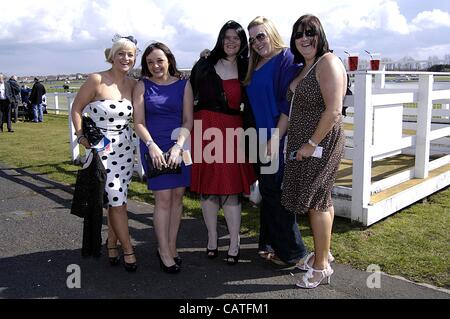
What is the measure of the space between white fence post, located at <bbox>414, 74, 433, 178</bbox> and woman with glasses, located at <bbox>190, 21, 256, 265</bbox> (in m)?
2.61

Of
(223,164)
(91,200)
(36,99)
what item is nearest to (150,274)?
(91,200)

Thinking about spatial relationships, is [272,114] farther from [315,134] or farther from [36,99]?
[36,99]

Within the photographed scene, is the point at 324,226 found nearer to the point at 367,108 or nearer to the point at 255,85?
the point at 255,85

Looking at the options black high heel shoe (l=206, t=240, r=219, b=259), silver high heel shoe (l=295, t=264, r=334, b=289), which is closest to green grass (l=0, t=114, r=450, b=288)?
silver high heel shoe (l=295, t=264, r=334, b=289)

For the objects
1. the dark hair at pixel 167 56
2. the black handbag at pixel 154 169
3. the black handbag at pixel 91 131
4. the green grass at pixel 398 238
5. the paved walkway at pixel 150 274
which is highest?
the dark hair at pixel 167 56

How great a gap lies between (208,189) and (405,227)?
210 centimetres

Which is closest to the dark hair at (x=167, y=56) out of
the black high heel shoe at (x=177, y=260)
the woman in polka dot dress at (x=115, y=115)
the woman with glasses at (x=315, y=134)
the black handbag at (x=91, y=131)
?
the woman in polka dot dress at (x=115, y=115)

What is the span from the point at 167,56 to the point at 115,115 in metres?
0.61

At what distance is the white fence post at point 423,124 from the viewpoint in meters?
5.22

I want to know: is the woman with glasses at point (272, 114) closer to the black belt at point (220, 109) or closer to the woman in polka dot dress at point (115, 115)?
the black belt at point (220, 109)

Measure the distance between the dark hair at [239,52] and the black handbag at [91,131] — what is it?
1041 millimetres

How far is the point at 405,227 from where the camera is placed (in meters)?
4.51

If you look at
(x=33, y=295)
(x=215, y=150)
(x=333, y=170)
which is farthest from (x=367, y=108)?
(x=33, y=295)

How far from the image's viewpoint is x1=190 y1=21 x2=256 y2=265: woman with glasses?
11.7 ft
